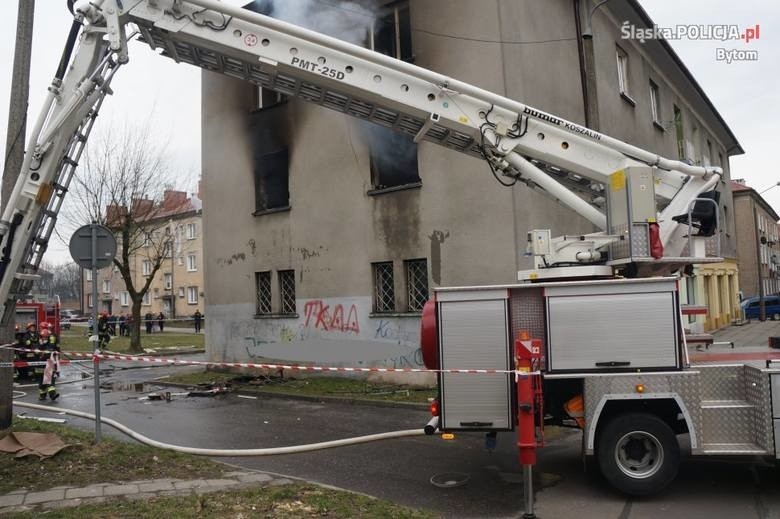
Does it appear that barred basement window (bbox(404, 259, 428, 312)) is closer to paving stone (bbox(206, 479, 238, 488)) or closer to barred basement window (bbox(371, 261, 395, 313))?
barred basement window (bbox(371, 261, 395, 313))

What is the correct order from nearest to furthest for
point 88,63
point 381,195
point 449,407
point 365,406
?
point 449,407 < point 88,63 < point 365,406 < point 381,195

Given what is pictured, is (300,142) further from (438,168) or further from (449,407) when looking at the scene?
(449,407)

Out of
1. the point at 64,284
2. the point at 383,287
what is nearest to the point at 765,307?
the point at 383,287

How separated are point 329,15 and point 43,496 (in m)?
10.0

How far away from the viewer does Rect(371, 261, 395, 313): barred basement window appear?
42.0 ft

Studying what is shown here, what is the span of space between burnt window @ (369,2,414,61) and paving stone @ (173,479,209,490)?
9352mm

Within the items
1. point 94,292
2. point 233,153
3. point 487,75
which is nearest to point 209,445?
point 94,292

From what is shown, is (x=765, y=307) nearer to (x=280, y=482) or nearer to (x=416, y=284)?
(x=416, y=284)

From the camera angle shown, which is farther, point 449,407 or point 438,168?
point 438,168

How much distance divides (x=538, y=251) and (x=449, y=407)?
2057 millimetres

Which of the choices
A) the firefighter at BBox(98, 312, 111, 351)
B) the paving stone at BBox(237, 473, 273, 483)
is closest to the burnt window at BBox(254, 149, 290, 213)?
the paving stone at BBox(237, 473, 273, 483)

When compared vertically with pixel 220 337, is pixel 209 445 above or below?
below

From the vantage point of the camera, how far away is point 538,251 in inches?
264

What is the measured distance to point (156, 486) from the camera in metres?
5.76
